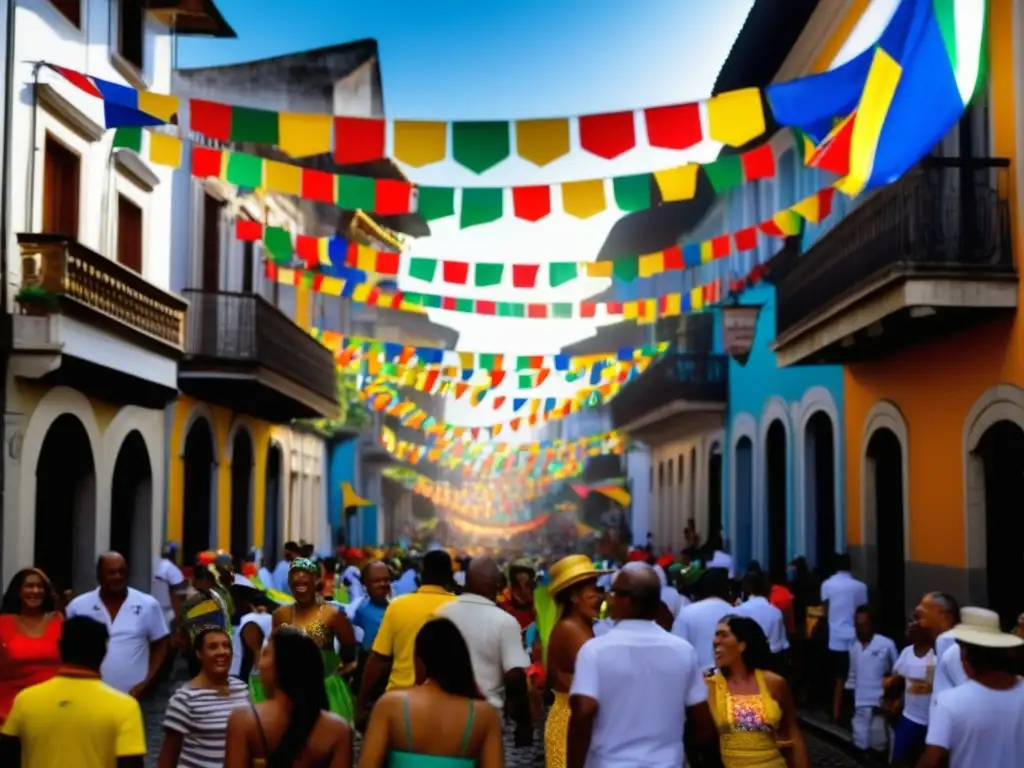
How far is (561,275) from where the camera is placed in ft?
66.5

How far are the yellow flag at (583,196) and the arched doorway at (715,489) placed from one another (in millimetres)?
16289

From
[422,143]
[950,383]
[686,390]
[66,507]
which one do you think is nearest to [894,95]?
[950,383]

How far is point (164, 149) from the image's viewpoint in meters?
14.2

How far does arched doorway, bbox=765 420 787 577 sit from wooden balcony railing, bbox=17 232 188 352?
10.1 m

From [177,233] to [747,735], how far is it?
17053mm

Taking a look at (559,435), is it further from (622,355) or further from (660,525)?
(622,355)

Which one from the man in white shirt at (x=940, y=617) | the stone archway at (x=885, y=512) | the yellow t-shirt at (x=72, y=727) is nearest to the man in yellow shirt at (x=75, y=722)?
the yellow t-shirt at (x=72, y=727)

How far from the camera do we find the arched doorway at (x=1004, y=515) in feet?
46.2

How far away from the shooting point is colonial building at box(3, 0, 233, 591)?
1567 centimetres

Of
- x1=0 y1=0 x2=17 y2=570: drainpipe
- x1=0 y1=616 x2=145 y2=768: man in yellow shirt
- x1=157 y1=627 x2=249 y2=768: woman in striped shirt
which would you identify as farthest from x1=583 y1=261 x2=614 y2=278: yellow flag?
x1=0 y1=616 x2=145 y2=768: man in yellow shirt

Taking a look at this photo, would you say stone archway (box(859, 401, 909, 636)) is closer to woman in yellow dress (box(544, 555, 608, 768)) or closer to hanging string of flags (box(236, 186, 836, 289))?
hanging string of flags (box(236, 186, 836, 289))

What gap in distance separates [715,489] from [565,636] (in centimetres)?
2343

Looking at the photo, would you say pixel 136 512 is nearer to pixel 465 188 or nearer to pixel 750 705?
pixel 465 188

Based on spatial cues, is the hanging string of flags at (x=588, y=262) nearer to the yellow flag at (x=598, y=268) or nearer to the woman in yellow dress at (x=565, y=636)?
the yellow flag at (x=598, y=268)
